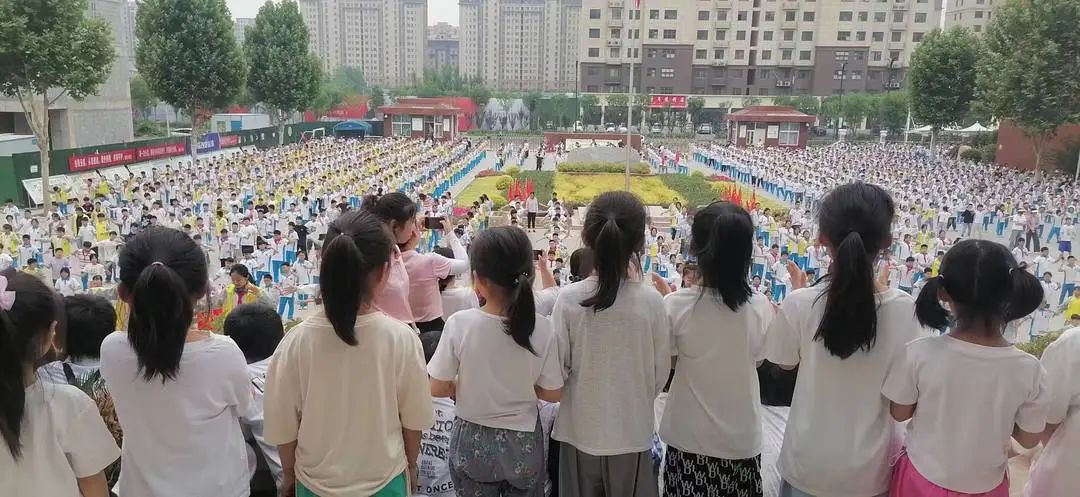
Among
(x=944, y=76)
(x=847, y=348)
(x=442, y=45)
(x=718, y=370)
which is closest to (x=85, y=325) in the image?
(x=718, y=370)

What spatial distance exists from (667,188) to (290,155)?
1298 centimetres

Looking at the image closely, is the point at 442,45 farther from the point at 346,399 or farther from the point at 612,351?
the point at 346,399

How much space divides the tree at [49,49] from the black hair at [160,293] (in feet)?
51.3

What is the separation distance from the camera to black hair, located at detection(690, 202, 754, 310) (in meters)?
2.17

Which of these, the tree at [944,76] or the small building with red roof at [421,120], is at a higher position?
the tree at [944,76]

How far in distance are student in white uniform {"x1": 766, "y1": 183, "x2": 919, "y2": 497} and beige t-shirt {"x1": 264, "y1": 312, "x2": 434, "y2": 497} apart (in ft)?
3.70

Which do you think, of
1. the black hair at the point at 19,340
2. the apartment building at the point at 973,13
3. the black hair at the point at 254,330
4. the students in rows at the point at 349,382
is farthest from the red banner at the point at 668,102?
the black hair at the point at 19,340

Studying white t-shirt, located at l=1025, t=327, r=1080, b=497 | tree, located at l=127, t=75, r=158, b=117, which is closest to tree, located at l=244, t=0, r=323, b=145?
tree, located at l=127, t=75, r=158, b=117

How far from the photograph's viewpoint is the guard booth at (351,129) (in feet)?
131

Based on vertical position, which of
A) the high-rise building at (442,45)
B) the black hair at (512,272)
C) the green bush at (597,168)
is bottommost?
the green bush at (597,168)

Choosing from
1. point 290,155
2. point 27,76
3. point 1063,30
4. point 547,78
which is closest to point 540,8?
point 547,78

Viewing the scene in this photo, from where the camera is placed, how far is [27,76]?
1484 centimetres

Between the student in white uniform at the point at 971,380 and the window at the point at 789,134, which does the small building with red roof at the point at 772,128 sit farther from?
the student in white uniform at the point at 971,380

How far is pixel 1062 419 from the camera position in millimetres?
2043
